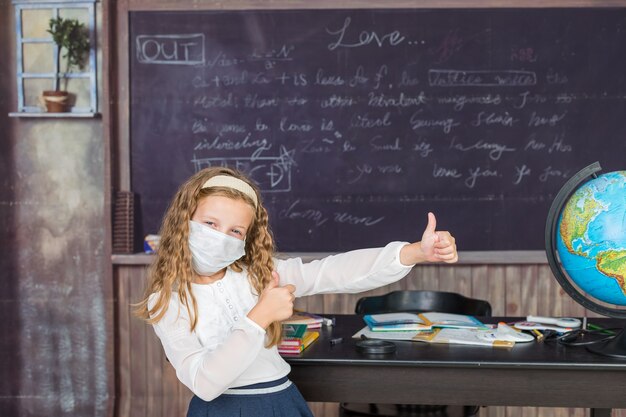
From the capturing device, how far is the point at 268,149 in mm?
3914

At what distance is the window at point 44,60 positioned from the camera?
3.97 meters

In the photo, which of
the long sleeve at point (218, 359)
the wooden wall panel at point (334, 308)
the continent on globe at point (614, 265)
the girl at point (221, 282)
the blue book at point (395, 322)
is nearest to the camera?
the long sleeve at point (218, 359)

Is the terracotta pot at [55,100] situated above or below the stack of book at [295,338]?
above

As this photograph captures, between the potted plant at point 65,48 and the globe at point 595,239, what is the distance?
8.87 feet

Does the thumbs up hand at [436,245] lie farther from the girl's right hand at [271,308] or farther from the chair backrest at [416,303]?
the chair backrest at [416,303]

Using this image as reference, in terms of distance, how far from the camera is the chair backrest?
3135 mm

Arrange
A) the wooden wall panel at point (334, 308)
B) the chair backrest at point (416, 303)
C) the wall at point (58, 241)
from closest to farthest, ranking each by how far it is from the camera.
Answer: the chair backrest at point (416, 303) → the wooden wall panel at point (334, 308) → the wall at point (58, 241)

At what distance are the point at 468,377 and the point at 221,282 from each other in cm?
70

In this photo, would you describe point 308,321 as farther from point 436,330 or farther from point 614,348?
point 614,348

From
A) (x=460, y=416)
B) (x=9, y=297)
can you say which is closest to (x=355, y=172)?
(x=460, y=416)

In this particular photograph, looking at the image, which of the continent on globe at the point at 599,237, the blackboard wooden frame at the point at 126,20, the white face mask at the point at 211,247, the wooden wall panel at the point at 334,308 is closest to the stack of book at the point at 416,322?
the continent on globe at the point at 599,237

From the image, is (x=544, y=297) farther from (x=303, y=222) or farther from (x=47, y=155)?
(x=47, y=155)

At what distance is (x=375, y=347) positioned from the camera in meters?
2.14

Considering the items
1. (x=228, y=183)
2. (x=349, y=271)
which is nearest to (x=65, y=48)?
(x=228, y=183)
